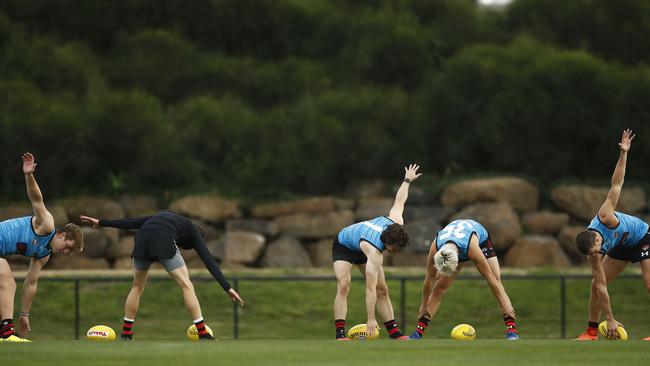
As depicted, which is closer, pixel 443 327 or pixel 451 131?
pixel 443 327

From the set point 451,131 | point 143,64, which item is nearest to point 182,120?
Answer: point 143,64

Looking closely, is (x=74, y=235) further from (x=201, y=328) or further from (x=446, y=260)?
(x=446, y=260)

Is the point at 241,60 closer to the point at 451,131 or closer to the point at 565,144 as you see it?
the point at 451,131

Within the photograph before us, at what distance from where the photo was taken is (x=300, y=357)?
37.0 ft

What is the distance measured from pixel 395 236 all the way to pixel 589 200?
13.5 meters

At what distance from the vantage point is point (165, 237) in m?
14.4

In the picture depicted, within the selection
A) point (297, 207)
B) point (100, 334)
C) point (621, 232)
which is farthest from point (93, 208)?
point (621, 232)

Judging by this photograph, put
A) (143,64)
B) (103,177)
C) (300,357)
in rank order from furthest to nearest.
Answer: (143,64) < (103,177) < (300,357)

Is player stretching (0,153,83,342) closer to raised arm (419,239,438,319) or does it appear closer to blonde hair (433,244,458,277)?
blonde hair (433,244,458,277)

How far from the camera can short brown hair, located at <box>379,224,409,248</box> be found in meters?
14.4

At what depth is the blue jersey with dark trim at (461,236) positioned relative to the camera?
1478 cm

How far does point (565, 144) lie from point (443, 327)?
22.9 ft

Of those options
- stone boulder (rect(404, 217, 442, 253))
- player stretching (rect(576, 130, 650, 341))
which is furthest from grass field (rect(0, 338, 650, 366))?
stone boulder (rect(404, 217, 442, 253))

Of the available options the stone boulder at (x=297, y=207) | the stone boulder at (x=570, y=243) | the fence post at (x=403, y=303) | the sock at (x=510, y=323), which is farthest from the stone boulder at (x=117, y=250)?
the sock at (x=510, y=323)
